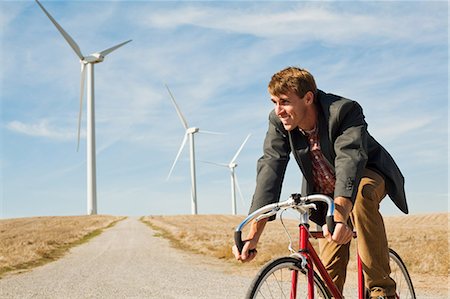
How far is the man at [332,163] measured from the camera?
3.94 metres

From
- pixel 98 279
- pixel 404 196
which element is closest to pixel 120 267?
pixel 98 279

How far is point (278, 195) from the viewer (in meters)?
4.18

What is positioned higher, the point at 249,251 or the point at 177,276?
the point at 249,251

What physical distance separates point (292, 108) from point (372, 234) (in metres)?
1.08

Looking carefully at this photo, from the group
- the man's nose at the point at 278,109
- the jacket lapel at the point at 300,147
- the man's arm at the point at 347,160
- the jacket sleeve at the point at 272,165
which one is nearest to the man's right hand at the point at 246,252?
the jacket sleeve at the point at 272,165

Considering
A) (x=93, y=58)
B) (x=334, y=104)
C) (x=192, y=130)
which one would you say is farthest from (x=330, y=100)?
(x=192, y=130)

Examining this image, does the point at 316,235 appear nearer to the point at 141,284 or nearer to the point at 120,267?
the point at 141,284

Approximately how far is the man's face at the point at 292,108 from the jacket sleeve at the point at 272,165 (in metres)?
0.23

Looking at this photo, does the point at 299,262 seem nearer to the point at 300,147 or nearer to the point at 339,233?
the point at 339,233

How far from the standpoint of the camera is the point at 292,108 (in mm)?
3992

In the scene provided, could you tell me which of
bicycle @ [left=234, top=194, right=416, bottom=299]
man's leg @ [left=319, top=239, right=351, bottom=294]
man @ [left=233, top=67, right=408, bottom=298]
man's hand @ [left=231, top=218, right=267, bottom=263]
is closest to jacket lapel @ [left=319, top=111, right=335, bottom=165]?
man @ [left=233, top=67, right=408, bottom=298]

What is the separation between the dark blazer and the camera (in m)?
3.93

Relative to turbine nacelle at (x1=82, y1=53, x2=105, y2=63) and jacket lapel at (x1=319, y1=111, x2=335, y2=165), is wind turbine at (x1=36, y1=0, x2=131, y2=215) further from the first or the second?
jacket lapel at (x1=319, y1=111, x2=335, y2=165)

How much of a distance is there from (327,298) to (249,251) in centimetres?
62
